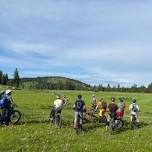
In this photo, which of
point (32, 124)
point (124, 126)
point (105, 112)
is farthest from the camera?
point (105, 112)

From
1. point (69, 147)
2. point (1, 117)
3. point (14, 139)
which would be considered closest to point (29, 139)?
point (14, 139)

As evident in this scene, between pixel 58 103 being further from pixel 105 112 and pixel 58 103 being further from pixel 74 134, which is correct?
pixel 105 112

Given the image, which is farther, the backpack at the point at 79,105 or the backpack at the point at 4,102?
the backpack at the point at 4,102

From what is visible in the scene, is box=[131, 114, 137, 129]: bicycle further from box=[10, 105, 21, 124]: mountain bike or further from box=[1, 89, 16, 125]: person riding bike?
box=[1, 89, 16, 125]: person riding bike

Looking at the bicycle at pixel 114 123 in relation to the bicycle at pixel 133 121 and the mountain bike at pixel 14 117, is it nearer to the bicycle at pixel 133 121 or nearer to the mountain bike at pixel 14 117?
the bicycle at pixel 133 121

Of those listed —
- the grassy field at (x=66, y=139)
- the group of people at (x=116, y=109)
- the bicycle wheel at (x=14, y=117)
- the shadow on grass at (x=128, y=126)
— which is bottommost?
the grassy field at (x=66, y=139)

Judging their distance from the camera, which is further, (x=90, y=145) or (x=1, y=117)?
(x=1, y=117)

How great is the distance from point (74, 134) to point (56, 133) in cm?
148

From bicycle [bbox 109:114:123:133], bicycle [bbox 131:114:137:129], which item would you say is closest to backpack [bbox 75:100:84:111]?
bicycle [bbox 109:114:123:133]

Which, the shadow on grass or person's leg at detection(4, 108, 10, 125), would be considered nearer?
person's leg at detection(4, 108, 10, 125)

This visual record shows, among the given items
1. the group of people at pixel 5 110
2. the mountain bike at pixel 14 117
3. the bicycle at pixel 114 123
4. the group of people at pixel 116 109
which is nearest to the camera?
the group of people at pixel 5 110

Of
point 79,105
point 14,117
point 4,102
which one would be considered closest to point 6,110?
point 4,102

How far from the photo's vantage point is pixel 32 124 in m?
42.1

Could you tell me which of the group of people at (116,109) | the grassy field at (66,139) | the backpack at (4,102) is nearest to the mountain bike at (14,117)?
the grassy field at (66,139)
